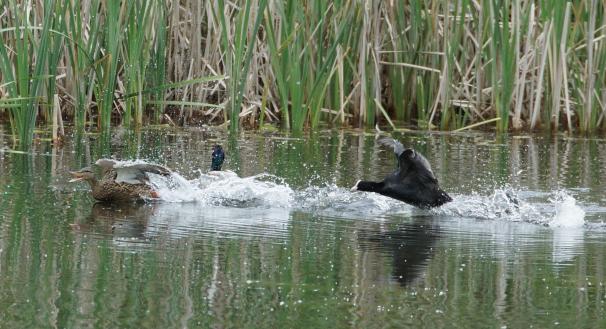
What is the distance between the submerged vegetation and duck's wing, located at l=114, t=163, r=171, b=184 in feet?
10.3

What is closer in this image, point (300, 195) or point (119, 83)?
point (300, 195)

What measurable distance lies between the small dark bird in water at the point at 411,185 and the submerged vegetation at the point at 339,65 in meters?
3.94

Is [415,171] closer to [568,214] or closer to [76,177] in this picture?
[568,214]

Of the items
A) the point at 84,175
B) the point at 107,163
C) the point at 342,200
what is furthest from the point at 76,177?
the point at 342,200

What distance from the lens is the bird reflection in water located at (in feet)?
21.9

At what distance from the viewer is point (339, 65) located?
1455 cm

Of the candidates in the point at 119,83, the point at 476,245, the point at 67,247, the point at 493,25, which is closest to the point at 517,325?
the point at 476,245

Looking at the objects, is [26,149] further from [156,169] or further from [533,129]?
[533,129]

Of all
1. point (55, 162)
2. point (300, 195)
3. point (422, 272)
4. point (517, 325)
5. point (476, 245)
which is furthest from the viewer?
point (55, 162)

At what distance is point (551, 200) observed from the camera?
31.8 ft

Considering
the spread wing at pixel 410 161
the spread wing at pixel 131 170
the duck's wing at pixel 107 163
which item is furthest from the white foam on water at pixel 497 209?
the duck's wing at pixel 107 163

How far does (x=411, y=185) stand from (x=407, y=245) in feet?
5.66

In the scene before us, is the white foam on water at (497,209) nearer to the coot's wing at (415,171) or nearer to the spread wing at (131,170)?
the coot's wing at (415,171)

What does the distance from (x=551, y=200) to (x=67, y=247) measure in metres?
4.24
